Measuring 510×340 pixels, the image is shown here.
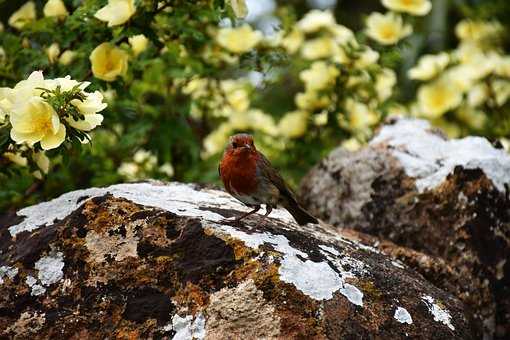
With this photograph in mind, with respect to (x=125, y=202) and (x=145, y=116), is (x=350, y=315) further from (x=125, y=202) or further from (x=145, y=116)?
(x=145, y=116)

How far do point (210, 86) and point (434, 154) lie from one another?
2129 millimetres

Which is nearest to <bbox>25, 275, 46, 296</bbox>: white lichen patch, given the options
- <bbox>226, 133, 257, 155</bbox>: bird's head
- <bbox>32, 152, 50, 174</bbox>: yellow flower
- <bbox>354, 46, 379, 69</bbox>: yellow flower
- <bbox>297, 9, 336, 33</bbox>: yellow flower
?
<bbox>32, 152, 50, 174</bbox>: yellow flower

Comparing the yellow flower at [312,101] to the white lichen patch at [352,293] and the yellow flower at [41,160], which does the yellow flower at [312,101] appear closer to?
the yellow flower at [41,160]

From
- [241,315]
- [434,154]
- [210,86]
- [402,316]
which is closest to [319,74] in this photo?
[210,86]

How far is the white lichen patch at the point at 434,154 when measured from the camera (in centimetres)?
457

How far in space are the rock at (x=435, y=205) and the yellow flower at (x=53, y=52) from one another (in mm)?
1736

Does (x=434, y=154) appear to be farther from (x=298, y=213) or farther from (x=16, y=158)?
(x=16, y=158)

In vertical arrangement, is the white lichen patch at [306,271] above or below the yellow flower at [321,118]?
above

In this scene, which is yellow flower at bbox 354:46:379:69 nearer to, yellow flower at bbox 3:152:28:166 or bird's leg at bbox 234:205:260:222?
bird's leg at bbox 234:205:260:222

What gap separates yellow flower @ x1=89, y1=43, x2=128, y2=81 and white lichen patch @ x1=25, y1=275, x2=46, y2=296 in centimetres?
124

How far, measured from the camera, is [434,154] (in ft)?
16.5

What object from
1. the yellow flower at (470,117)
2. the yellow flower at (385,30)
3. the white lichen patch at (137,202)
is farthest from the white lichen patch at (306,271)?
the yellow flower at (470,117)

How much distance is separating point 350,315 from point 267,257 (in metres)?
0.40

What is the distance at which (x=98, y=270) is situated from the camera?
3367mm
